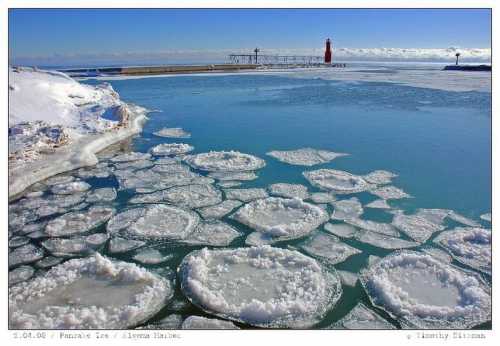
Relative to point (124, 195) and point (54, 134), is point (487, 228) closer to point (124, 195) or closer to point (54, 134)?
point (124, 195)

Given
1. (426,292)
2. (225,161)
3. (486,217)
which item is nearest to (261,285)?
(426,292)

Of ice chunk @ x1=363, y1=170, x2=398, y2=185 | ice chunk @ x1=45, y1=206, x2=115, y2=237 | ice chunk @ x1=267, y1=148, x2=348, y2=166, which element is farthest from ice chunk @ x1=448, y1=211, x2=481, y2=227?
ice chunk @ x1=45, y1=206, x2=115, y2=237

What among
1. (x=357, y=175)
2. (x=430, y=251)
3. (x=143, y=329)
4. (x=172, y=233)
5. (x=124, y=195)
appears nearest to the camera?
(x=143, y=329)

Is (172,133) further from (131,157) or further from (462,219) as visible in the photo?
(462,219)

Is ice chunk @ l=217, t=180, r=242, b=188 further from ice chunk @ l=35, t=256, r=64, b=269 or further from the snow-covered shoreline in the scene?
the snow-covered shoreline

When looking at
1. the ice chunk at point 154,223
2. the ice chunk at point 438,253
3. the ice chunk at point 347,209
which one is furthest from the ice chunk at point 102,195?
the ice chunk at point 438,253
